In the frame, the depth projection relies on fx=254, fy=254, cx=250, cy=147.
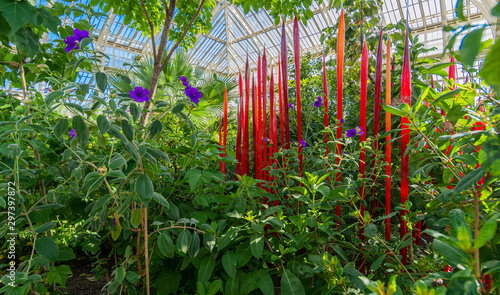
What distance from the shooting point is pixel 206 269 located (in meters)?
0.77

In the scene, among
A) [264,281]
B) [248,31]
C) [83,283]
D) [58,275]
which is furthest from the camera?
[248,31]

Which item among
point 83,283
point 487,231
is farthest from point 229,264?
point 83,283

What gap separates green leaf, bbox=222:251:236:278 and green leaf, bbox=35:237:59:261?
19.2 inches

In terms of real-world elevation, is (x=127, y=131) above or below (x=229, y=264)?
above

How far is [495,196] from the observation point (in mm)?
570

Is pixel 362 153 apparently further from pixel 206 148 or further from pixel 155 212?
pixel 155 212

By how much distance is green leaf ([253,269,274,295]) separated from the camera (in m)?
0.72

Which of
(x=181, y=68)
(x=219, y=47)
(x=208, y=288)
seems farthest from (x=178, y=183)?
(x=219, y=47)

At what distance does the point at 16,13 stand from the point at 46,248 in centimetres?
64

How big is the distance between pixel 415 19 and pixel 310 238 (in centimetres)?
1270

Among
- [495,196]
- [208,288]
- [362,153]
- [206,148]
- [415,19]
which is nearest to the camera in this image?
[495,196]

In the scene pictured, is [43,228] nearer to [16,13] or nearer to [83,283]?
[16,13]

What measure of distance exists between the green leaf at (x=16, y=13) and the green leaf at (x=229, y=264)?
2.69ft

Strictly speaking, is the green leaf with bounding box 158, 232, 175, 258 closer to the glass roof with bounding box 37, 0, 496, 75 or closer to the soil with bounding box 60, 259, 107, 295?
the soil with bounding box 60, 259, 107, 295
